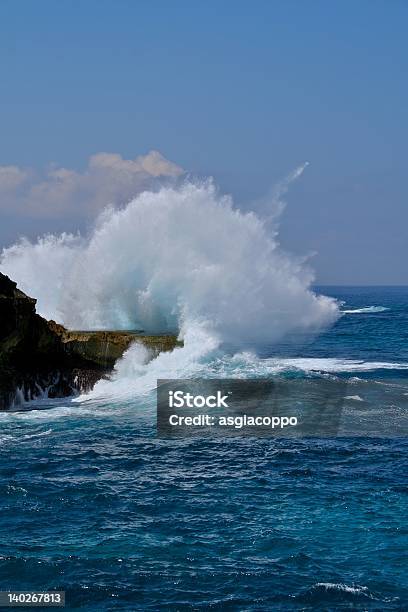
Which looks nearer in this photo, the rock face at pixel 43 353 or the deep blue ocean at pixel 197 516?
the deep blue ocean at pixel 197 516

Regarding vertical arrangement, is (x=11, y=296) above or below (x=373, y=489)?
above

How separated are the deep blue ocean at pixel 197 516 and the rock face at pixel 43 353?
2.05 meters

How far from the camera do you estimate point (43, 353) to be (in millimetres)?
30922

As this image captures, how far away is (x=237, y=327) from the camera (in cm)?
4659

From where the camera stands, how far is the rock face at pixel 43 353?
29531 mm

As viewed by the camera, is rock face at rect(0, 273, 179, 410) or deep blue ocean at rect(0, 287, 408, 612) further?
rock face at rect(0, 273, 179, 410)

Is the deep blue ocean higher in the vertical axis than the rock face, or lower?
lower

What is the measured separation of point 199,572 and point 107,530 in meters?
3.07

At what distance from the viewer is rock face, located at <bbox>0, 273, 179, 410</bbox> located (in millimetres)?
29531

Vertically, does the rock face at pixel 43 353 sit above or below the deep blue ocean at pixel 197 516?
above

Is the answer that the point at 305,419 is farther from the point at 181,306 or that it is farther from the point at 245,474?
the point at 181,306

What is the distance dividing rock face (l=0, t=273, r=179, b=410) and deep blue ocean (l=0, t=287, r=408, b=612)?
205 cm

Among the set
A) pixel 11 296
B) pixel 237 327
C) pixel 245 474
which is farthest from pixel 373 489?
pixel 237 327

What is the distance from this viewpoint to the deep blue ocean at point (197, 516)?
529 inches
